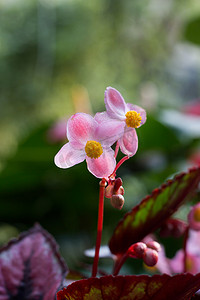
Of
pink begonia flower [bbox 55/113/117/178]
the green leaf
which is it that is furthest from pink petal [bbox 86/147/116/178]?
the green leaf

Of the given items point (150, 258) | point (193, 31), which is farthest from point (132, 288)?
point (193, 31)

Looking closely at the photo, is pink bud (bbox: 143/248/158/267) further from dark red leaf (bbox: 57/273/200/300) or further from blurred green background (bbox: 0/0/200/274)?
blurred green background (bbox: 0/0/200/274)

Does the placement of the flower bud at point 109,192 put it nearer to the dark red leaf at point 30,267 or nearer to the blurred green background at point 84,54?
the dark red leaf at point 30,267

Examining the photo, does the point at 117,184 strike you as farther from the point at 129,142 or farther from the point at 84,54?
the point at 84,54

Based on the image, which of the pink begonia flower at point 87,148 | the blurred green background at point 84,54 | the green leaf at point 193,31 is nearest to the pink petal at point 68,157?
the pink begonia flower at point 87,148

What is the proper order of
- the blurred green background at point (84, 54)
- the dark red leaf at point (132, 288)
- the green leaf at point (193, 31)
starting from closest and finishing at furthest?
the dark red leaf at point (132, 288)
the green leaf at point (193, 31)
the blurred green background at point (84, 54)

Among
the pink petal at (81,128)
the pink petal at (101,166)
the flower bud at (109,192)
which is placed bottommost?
the flower bud at (109,192)

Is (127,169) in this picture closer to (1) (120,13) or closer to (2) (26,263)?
(2) (26,263)
